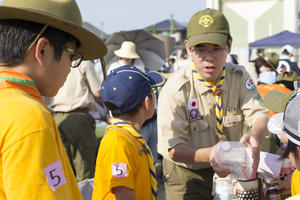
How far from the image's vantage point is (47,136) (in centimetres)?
113

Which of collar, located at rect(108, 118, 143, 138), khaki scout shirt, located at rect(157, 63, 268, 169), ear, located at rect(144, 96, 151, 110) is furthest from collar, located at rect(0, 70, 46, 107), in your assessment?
khaki scout shirt, located at rect(157, 63, 268, 169)

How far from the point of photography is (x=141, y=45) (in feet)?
23.5

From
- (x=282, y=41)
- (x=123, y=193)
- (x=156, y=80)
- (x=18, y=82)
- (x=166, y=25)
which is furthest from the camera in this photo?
(x=166, y=25)

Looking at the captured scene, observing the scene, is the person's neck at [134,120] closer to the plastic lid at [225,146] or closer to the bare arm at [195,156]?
the bare arm at [195,156]

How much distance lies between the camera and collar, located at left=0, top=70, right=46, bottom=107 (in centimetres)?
121

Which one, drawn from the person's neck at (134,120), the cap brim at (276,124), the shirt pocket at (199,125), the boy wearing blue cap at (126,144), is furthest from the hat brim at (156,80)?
the cap brim at (276,124)

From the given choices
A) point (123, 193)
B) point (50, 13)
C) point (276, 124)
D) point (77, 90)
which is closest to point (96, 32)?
point (77, 90)

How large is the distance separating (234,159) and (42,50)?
153 cm

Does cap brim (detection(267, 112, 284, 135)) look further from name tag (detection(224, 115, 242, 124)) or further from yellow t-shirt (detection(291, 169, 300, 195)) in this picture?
name tag (detection(224, 115, 242, 124))

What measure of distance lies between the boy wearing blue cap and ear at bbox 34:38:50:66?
0.95 meters

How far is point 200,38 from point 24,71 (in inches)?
64.6

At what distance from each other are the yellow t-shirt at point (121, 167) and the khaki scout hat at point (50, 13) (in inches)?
33.1

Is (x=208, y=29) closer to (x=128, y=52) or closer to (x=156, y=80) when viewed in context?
(x=156, y=80)

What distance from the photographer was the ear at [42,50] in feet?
4.28
